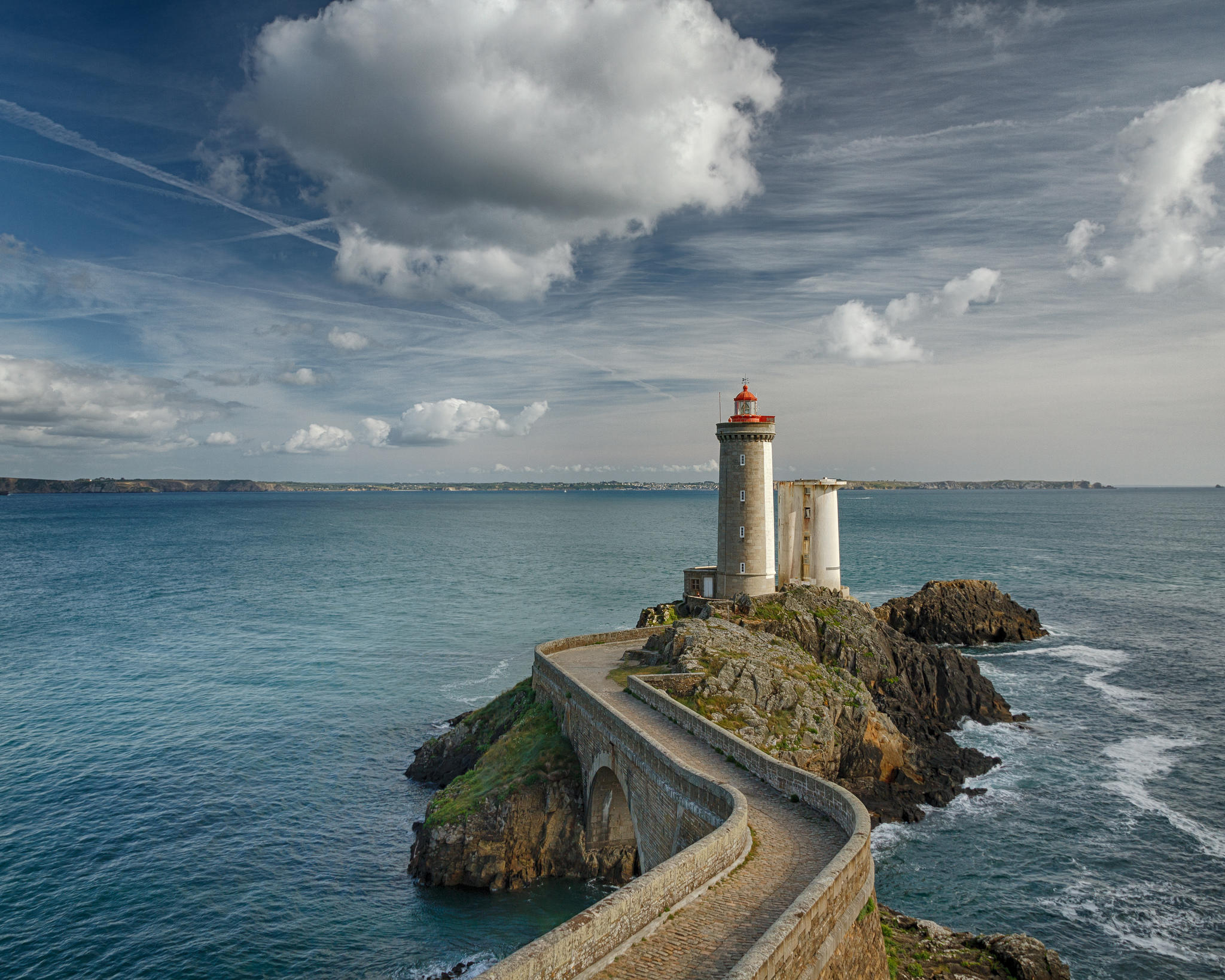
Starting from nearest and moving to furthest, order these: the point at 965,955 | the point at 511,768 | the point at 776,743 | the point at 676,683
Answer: the point at 965,955, the point at 776,743, the point at 676,683, the point at 511,768

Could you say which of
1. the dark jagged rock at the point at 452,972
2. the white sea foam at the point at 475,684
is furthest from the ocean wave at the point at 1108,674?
the dark jagged rock at the point at 452,972

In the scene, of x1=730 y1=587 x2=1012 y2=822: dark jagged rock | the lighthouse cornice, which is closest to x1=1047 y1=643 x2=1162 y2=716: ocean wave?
x1=730 y1=587 x2=1012 y2=822: dark jagged rock

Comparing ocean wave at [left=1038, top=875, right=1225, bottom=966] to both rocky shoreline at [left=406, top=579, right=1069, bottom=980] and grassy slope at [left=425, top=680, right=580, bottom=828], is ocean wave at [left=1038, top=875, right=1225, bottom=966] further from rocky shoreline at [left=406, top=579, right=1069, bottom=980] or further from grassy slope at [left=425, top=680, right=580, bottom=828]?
grassy slope at [left=425, top=680, right=580, bottom=828]

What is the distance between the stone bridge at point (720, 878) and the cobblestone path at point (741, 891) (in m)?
0.03

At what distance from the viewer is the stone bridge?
1181 cm

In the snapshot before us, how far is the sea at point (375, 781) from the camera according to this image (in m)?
21.5

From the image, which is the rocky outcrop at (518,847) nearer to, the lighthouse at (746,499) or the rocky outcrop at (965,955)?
the rocky outcrop at (965,955)

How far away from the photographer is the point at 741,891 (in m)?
14.2

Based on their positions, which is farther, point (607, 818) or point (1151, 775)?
point (1151, 775)

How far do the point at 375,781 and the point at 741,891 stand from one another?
23314mm

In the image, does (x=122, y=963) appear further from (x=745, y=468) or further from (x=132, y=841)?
(x=745, y=468)

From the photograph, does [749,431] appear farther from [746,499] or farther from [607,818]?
[607,818]

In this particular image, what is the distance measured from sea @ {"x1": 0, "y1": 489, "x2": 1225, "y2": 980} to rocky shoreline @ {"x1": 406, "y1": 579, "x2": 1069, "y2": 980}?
4.07 ft

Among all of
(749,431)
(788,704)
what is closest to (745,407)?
(749,431)
